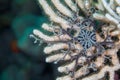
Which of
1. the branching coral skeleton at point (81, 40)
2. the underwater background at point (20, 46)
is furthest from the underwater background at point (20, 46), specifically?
the branching coral skeleton at point (81, 40)

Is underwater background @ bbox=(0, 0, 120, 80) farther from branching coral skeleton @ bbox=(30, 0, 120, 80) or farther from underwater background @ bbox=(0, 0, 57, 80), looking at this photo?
branching coral skeleton @ bbox=(30, 0, 120, 80)

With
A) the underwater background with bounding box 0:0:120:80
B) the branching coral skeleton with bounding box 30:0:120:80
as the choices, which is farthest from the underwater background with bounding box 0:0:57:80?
the branching coral skeleton with bounding box 30:0:120:80

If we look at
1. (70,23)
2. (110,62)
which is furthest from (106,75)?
(70,23)

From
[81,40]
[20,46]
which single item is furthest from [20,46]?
[81,40]

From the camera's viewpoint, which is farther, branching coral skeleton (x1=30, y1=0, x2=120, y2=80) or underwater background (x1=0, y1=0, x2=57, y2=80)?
underwater background (x1=0, y1=0, x2=57, y2=80)

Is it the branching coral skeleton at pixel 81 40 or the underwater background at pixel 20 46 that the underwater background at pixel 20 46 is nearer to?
the underwater background at pixel 20 46

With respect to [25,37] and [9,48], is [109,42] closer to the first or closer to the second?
[25,37]
